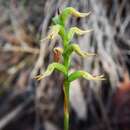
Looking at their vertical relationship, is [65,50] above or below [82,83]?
above

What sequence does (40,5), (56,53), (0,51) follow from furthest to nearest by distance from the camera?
(0,51) < (40,5) < (56,53)

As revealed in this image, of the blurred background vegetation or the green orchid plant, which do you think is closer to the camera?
the green orchid plant

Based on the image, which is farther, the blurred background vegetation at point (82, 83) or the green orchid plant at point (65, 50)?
the blurred background vegetation at point (82, 83)

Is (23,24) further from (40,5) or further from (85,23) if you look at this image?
(85,23)

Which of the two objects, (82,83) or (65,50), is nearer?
(65,50)

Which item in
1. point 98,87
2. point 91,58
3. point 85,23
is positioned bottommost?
point 98,87

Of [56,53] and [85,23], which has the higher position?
[85,23]

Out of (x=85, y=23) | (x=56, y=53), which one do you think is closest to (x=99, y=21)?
(x=85, y=23)

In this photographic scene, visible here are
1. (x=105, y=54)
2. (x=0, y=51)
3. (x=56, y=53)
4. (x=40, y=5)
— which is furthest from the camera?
(x=0, y=51)
